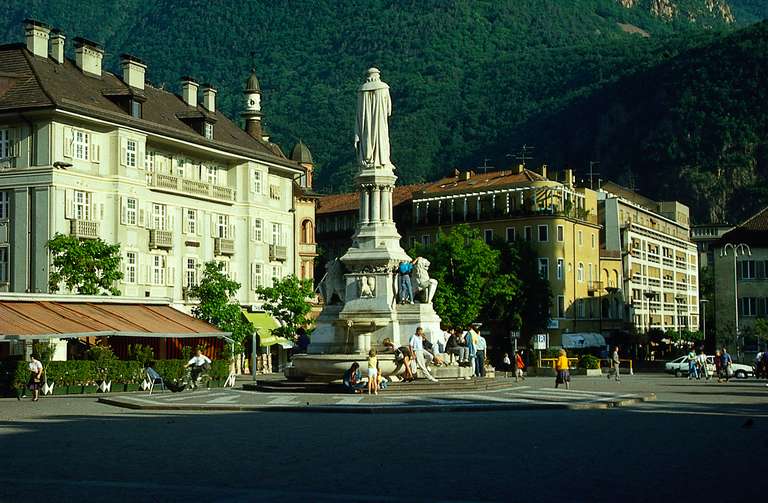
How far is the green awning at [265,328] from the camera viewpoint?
6725 centimetres

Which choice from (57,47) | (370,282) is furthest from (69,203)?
(370,282)

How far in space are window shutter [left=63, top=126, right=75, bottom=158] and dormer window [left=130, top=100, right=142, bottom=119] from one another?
4.70 metres

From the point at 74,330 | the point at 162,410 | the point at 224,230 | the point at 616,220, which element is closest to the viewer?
the point at 162,410

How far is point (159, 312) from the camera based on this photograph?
172ft

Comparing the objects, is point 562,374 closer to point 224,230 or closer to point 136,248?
point 136,248

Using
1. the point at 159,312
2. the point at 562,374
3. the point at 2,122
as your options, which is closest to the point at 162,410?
the point at 562,374

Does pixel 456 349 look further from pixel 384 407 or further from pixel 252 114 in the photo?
pixel 252 114

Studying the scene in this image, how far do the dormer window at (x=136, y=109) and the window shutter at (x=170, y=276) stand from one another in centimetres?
803

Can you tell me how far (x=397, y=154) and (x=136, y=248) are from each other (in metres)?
118

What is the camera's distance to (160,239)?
204 feet

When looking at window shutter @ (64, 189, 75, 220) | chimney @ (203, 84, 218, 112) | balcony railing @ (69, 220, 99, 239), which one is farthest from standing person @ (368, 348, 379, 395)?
chimney @ (203, 84, 218, 112)

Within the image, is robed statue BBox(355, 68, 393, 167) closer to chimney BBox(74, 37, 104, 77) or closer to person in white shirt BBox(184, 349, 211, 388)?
person in white shirt BBox(184, 349, 211, 388)

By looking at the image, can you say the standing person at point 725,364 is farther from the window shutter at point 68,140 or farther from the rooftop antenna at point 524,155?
the rooftop antenna at point 524,155

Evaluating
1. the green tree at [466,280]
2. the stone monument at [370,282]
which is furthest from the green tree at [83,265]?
the green tree at [466,280]
